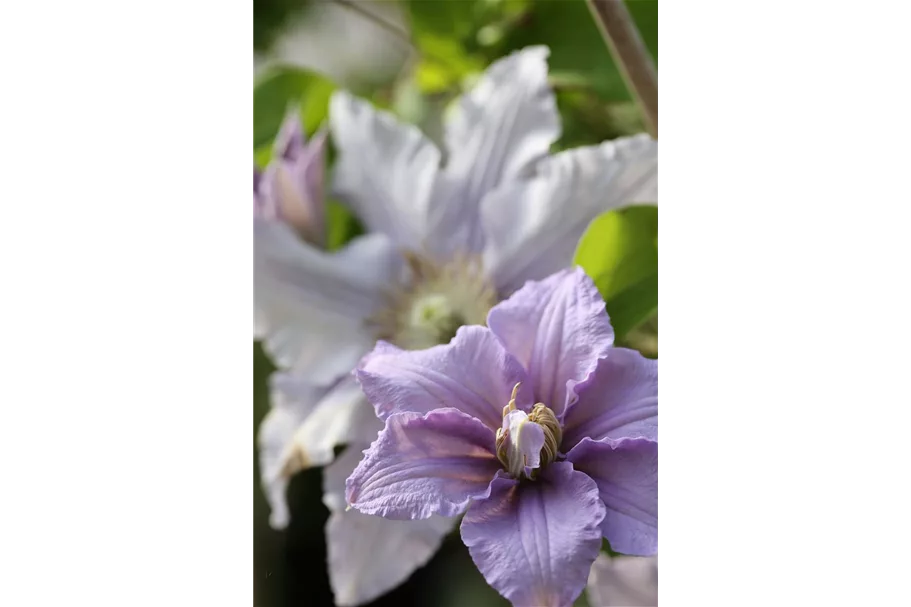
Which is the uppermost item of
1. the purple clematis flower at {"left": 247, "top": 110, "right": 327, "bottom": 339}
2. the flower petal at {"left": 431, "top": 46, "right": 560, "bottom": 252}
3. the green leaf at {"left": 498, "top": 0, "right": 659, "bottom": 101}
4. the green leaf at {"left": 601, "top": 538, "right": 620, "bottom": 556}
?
the green leaf at {"left": 498, "top": 0, "right": 659, "bottom": 101}

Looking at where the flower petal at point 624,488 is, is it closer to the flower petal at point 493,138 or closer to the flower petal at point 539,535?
the flower petal at point 539,535

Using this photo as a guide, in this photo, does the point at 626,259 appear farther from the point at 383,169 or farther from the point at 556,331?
the point at 383,169

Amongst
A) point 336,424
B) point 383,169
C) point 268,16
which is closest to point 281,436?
point 336,424

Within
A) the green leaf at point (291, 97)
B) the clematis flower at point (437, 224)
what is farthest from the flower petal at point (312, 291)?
the green leaf at point (291, 97)

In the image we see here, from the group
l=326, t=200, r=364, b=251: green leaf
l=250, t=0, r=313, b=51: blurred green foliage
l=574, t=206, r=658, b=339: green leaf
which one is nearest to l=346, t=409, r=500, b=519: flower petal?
l=574, t=206, r=658, b=339: green leaf

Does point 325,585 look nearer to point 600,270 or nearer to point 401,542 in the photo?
point 401,542

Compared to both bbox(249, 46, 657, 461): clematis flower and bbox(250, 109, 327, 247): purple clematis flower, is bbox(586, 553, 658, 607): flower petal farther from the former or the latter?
bbox(250, 109, 327, 247): purple clematis flower

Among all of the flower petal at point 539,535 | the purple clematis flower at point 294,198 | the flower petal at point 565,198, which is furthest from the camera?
the purple clematis flower at point 294,198
